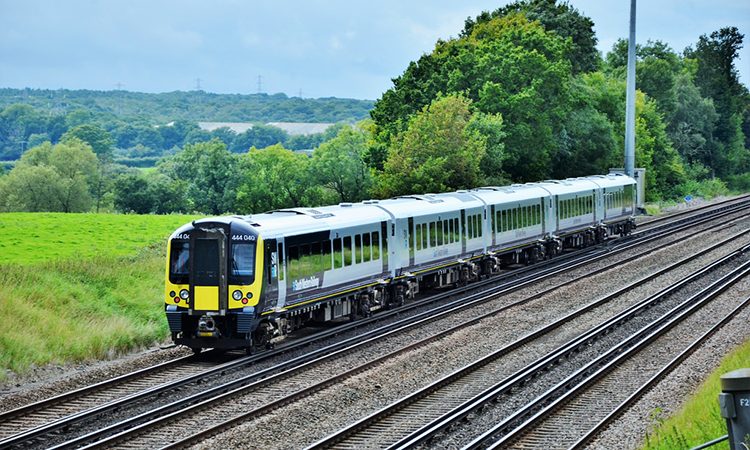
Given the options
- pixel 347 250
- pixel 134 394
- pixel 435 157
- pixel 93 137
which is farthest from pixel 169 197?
pixel 134 394

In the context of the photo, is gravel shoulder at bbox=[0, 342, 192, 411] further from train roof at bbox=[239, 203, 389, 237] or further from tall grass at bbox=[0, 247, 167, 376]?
train roof at bbox=[239, 203, 389, 237]

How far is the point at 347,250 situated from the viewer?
90.8ft

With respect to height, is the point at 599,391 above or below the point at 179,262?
below

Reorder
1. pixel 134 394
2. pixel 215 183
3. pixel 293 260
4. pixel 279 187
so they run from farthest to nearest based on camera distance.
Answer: pixel 215 183, pixel 279 187, pixel 293 260, pixel 134 394

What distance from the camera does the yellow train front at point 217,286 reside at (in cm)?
2295

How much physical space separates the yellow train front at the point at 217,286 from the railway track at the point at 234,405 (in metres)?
1.87

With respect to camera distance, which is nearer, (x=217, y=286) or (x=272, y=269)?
(x=217, y=286)

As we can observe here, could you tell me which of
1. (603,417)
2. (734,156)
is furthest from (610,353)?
(734,156)

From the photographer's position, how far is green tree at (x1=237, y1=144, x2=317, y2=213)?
95.4 m

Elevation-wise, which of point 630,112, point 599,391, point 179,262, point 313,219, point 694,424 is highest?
point 630,112

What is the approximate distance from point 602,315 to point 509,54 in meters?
40.1

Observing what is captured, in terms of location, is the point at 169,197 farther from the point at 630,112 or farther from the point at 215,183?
the point at 630,112

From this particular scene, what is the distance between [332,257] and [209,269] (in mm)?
4426

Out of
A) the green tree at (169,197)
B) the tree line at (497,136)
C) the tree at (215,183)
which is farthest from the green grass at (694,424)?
the tree at (215,183)
